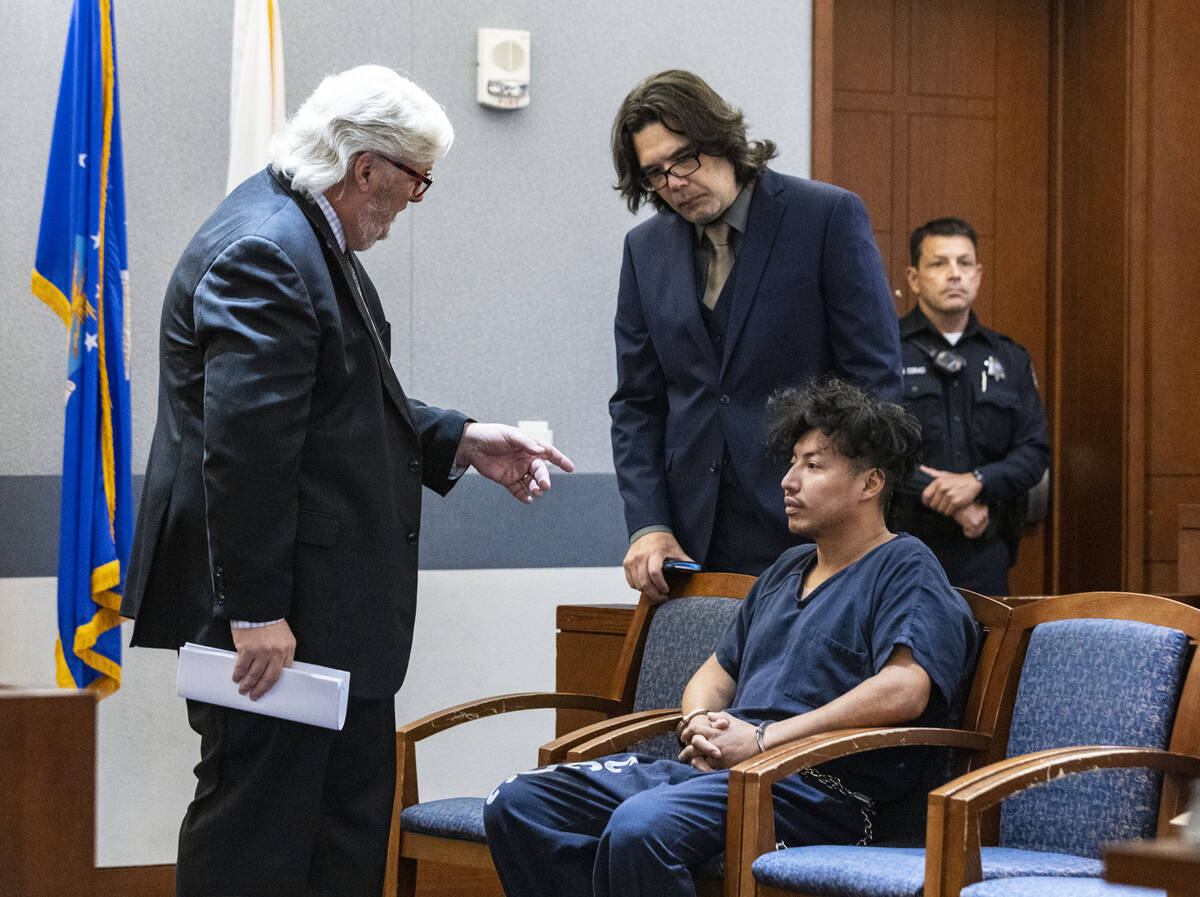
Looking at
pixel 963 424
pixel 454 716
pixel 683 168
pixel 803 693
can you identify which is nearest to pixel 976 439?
pixel 963 424

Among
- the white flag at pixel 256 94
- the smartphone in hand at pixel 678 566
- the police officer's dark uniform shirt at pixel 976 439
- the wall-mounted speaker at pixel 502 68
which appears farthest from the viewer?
the wall-mounted speaker at pixel 502 68

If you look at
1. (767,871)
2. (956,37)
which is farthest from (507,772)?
(956,37)

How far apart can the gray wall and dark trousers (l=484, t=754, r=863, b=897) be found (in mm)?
1476

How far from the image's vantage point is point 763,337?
9.57ft

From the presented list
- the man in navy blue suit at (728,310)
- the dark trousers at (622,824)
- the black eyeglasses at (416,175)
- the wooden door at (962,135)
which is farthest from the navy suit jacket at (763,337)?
the wooden door at (962,135)

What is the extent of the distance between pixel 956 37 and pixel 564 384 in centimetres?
177

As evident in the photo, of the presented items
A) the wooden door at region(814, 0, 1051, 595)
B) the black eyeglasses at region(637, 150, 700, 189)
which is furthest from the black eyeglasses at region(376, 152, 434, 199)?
the wooden door at region(814, 0, 1051, 595)

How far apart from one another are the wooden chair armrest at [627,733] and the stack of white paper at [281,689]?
26.3 inches

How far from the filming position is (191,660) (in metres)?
2.12

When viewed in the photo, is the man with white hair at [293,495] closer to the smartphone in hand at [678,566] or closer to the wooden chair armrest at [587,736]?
the wooden chair armrest at [587,736]

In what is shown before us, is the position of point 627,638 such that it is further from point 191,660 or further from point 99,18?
point 99,18

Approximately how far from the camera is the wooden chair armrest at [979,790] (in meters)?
2.03

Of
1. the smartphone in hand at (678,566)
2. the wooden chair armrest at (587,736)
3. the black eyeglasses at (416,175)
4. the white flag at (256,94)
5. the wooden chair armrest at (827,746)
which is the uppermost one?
the white flag at (256,94)

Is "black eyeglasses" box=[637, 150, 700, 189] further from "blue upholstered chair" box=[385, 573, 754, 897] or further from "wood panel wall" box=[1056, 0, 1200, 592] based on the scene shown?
"wood panel wall" box=[1056, 0, 1200, 592]
